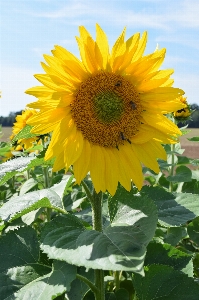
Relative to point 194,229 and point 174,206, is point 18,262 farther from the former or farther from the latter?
point 194,229

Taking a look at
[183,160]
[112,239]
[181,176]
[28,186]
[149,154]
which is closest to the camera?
[112,239]

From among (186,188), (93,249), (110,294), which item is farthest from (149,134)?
(186,188)

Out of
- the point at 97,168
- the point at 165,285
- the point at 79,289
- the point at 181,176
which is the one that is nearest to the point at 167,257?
the point at 165,285

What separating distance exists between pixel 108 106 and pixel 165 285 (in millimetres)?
756

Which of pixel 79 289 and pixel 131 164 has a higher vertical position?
pixel 131 164

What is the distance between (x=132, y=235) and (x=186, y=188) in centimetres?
230

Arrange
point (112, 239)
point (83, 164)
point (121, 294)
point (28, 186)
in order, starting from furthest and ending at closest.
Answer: point (28, 186) < point (121, 294) < point (83, 164) < point (112, 239)

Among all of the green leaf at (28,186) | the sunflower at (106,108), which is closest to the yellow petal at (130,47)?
the sunflower at (106,108)

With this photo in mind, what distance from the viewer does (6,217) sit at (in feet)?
5.77

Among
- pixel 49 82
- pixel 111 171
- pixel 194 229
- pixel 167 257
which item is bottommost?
pixel 194 229

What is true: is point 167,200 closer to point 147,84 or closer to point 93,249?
point 147,84

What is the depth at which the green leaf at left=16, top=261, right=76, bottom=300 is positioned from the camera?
144 centimetres

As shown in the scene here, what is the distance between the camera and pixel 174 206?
1.92 metres

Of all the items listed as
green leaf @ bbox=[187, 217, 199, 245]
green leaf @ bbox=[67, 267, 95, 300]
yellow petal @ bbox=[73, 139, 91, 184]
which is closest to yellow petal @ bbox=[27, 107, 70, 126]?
yellow petal @ bbox=[73, 139, 91, 184]
